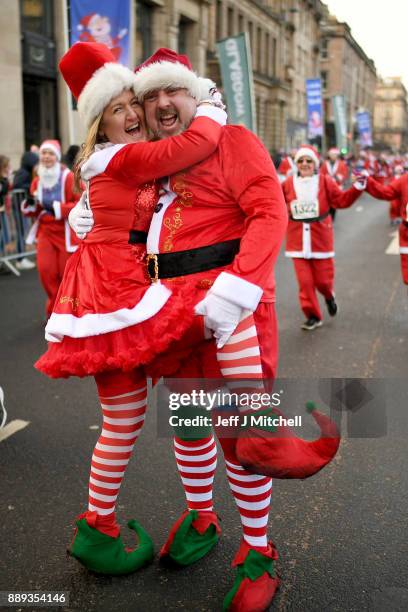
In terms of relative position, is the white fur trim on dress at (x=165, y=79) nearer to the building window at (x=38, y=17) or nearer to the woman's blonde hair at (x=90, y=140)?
the woman's blonde hair at (x=90, y=140)

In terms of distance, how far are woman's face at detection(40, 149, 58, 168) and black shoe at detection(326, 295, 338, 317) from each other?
3292 millimetres

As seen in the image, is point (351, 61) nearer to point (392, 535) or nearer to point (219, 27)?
point (219, 27)

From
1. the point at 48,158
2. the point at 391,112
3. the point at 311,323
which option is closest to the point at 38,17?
the point at 48,158

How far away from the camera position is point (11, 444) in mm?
4102

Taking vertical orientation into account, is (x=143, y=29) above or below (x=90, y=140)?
above

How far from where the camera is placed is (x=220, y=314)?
226 cm

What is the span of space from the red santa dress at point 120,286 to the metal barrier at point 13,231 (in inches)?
332

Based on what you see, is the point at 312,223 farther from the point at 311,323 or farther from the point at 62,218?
the point at 62,218

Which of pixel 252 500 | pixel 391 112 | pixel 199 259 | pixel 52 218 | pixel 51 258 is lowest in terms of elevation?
pixel 252 500

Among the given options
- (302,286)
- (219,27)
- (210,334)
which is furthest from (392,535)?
Answer: (219,27)

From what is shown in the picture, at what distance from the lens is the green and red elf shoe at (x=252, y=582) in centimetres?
245

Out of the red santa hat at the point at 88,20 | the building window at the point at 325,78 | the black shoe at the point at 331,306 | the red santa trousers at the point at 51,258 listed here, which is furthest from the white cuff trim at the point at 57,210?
the building window at the point at 325,78

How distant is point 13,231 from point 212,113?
9.24m

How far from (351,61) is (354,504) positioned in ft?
318
